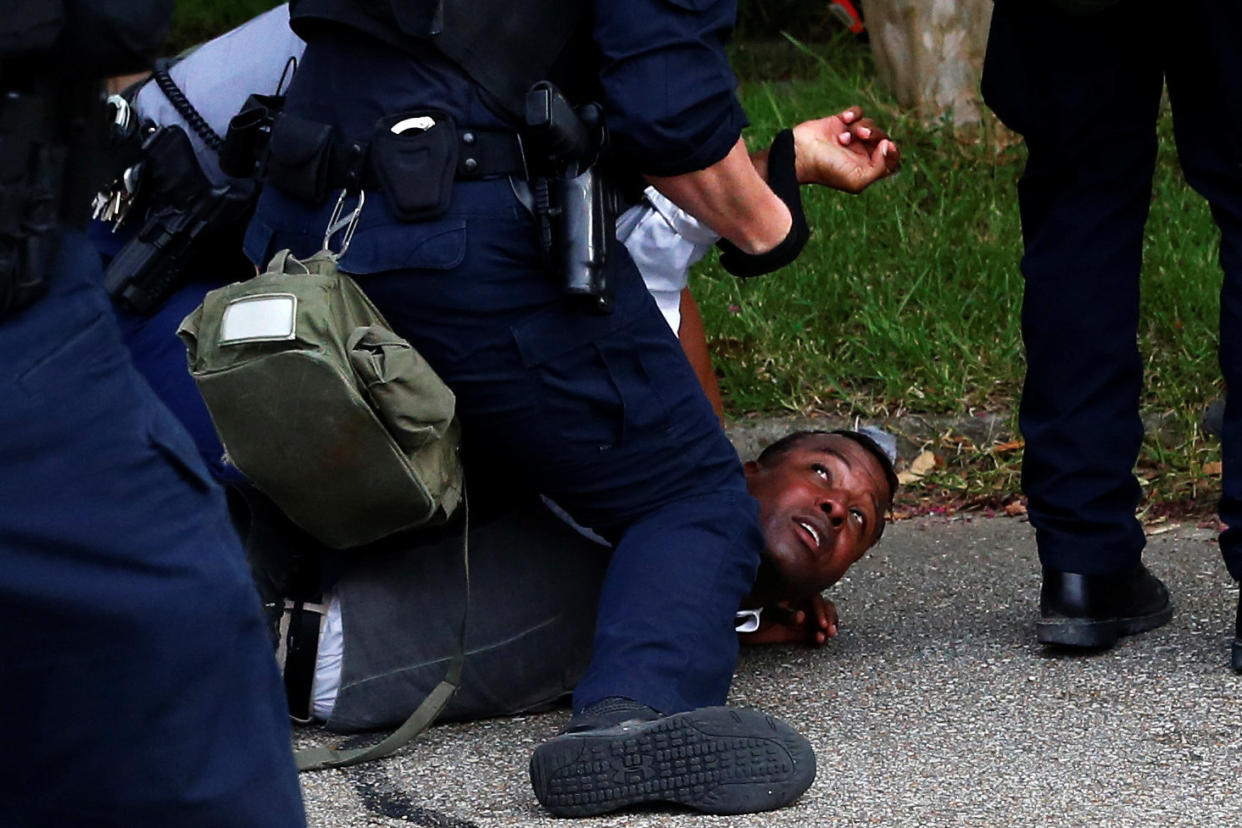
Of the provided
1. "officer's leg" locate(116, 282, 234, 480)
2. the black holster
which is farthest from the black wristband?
the black holster

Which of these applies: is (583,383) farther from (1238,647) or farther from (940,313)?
(940,313)

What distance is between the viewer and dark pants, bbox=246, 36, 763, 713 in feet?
9.13

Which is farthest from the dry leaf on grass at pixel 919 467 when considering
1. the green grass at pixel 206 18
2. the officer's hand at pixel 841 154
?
the green grass at pixel 206 18

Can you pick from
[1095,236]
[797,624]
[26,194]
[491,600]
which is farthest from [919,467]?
[26,194]

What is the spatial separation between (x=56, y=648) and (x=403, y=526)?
146 cm

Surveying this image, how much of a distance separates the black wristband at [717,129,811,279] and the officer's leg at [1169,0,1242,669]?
25.3 inches

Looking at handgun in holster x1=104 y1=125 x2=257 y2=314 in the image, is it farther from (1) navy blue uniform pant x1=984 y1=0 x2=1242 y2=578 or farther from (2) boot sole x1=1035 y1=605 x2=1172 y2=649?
(2) boot sole x1=1035 y1=605 x2=1172 y2=649

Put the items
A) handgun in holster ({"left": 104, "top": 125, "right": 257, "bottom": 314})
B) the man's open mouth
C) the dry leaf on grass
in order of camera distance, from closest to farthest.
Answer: the man's open mouth
handgun in holster ({"left": 104, "top": 125, "right": 257, "bottom": 314})
the dry leaf on grass

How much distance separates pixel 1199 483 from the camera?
4.14m

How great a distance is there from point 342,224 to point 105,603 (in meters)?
1.44

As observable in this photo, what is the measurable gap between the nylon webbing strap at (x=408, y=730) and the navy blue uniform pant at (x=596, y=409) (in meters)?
0.25

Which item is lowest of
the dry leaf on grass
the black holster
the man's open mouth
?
the dry leaf on grass

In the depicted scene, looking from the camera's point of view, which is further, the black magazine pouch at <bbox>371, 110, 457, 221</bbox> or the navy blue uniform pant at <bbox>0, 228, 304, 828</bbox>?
the black magazine pouch at <bbox>371, 110, 457, 221</bbox>

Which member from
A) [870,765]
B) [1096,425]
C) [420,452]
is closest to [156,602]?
[420,452]
